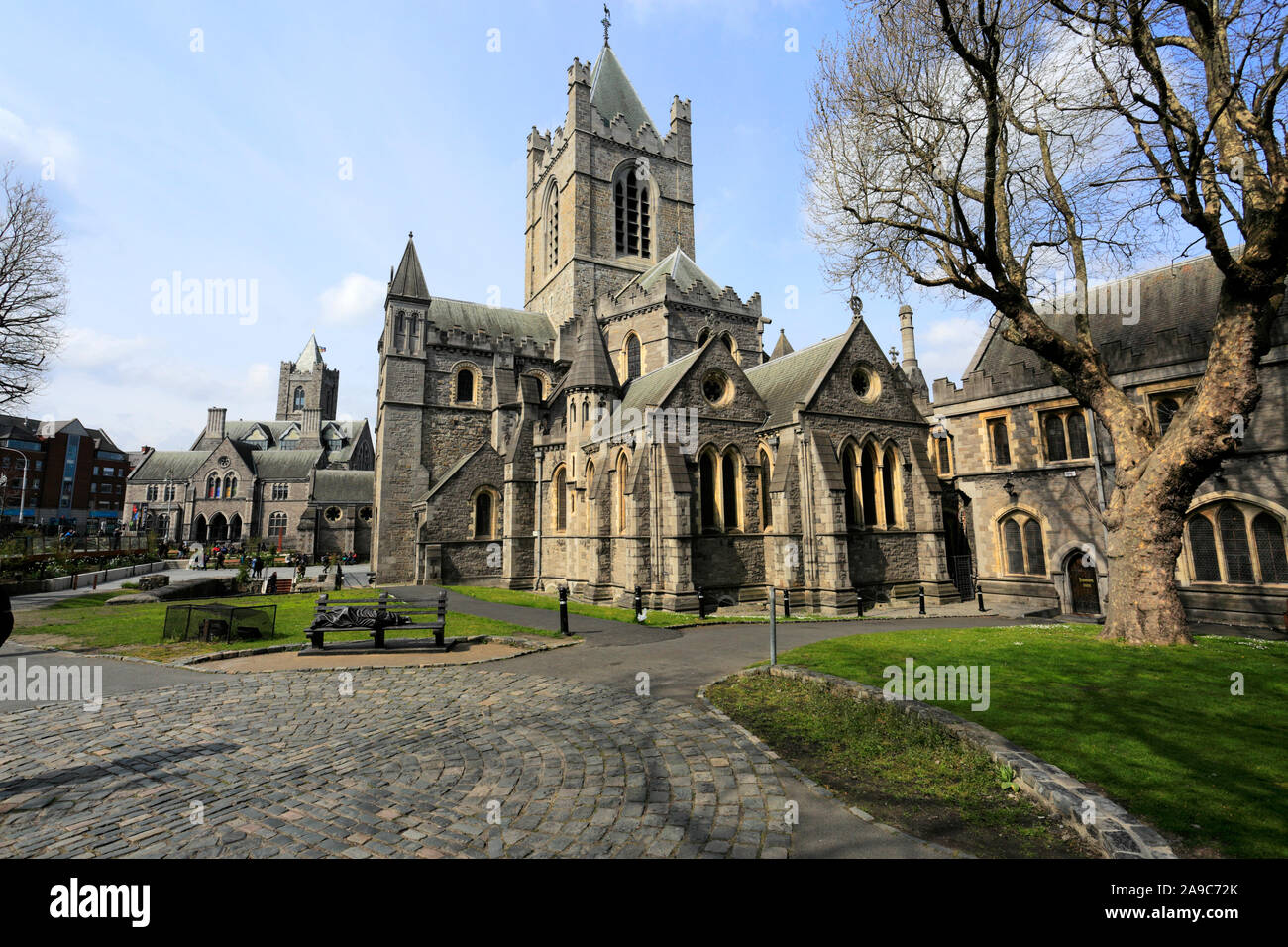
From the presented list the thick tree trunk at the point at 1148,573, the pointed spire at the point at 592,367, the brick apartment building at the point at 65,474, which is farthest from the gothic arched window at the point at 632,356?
the brick apartment building at the point at 65,474

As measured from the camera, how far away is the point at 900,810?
4492 millimetres

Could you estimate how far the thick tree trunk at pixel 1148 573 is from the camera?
10.2m

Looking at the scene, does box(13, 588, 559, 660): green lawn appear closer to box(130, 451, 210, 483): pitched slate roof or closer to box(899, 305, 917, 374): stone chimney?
box(899, 305, 917, 374): stone chimney

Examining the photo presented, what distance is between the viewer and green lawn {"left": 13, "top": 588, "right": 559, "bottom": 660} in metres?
11.6

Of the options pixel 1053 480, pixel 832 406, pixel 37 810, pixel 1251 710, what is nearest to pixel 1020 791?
pixel 1251 710

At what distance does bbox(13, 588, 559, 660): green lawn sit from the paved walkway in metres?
3.15

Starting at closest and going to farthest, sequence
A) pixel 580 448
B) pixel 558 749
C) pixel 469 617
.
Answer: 1. pixel 558 749
2. pixel 469 617
3. pixel 580 448

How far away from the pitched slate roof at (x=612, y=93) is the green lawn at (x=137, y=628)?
36.9m

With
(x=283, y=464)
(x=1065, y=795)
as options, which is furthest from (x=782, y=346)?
(x=283, y=464)

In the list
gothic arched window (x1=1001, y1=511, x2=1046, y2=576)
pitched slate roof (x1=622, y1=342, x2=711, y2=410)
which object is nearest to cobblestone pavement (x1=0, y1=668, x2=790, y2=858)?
pitched slate roof (x1=622, y1=342, x2=711, y2=410)

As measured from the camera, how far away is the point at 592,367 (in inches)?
941
